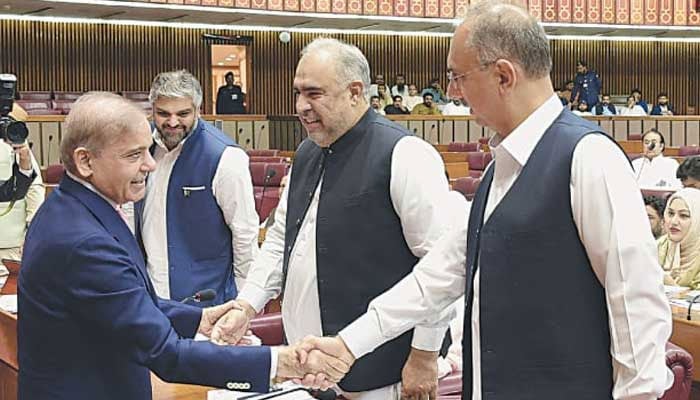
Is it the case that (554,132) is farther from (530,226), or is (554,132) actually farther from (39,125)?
(39,125)

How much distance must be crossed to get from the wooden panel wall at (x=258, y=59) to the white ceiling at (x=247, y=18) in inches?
26.1

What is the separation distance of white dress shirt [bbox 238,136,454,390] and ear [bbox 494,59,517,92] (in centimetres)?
75

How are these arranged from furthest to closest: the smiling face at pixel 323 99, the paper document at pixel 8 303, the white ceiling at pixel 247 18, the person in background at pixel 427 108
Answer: the person in background at pixel 427 108
the white ceiling at pixel 247 18
the paper document at pixel 8 303
the smiling face at pixel 323 99

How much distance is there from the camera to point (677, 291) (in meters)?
5.11

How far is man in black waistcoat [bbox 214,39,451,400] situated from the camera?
275 cm

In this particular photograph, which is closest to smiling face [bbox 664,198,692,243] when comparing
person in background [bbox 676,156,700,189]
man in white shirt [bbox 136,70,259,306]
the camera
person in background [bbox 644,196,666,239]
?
person in background [bbox 644,196,666,239]

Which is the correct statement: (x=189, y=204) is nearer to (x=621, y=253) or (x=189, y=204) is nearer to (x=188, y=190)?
(x=188, y=190)

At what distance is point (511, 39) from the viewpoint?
6.63ft

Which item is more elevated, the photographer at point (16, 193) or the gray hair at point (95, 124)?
the gray hair at point (95, 124)

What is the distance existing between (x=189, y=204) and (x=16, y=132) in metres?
0.71

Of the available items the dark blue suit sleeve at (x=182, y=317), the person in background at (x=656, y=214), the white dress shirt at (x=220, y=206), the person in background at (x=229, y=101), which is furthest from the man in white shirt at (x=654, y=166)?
the dark blue suit sleeve at (x=182, y=317)

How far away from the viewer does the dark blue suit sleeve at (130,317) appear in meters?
2.10

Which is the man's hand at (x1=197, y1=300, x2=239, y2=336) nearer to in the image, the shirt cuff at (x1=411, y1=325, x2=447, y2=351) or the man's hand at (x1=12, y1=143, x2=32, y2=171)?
the shirt cuff at (x1=411, y1=325, x2=447, y2=351)

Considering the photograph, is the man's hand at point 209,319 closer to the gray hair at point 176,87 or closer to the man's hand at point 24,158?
the gray hair at point 176,87
